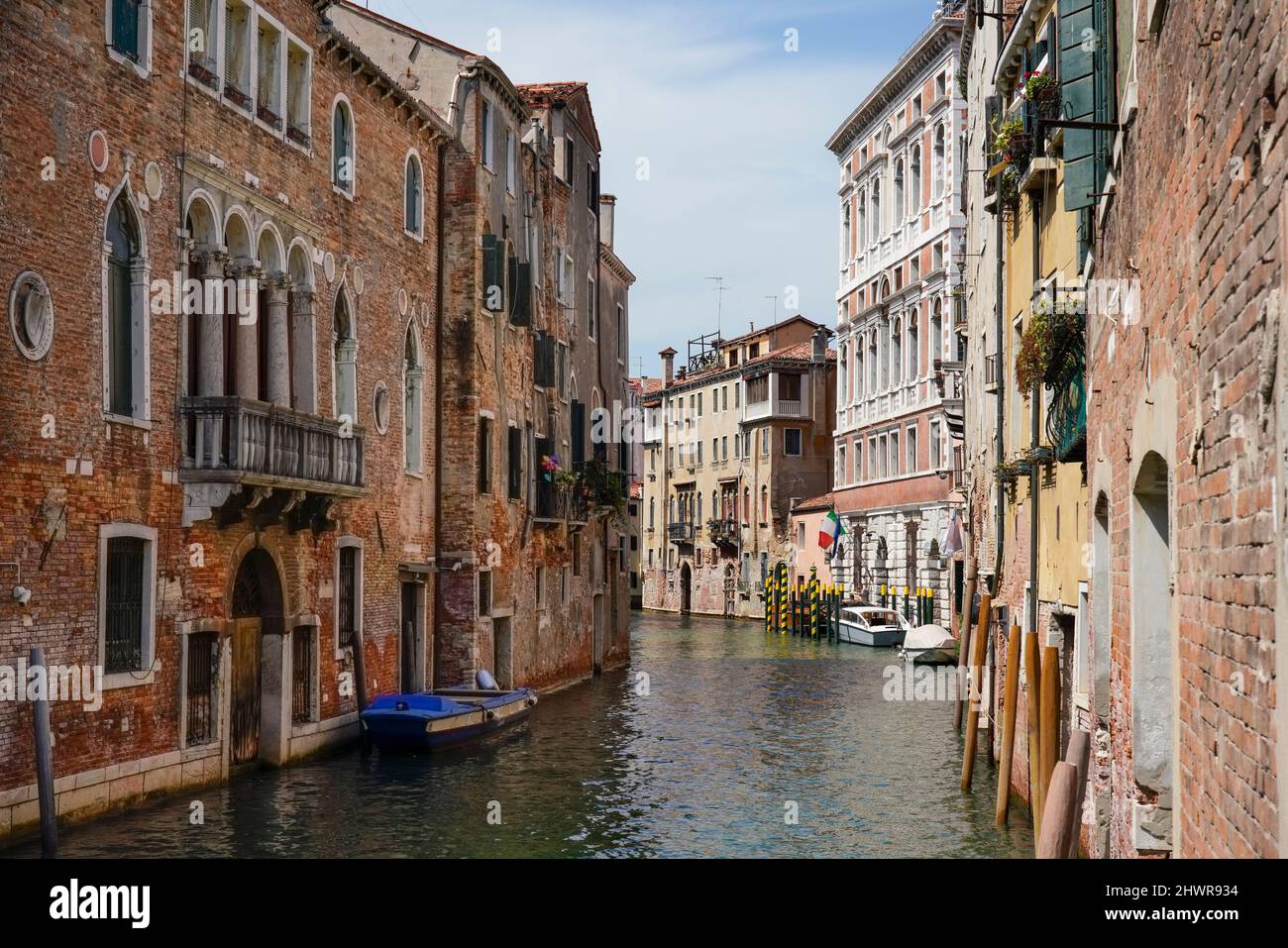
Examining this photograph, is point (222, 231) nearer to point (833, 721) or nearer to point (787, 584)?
point (833, 721)

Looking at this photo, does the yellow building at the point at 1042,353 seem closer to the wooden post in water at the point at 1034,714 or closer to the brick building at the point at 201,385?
the wooden post in water at the point at 1034,714

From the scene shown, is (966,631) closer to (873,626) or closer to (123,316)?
(123,316)

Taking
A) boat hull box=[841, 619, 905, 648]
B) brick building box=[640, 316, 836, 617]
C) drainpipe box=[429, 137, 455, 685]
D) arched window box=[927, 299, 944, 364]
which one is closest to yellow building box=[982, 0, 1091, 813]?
drainpipe box=[429, 137, 455, 685]

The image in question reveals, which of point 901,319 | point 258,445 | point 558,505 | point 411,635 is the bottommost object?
point 411,635

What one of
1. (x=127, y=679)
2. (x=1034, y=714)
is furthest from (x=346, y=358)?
(x=1034, y=714)

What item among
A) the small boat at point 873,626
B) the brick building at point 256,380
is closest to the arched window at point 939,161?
the small boat at point 873,626

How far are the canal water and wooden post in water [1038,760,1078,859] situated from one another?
5264 millimetres

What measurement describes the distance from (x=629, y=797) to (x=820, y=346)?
4187cm

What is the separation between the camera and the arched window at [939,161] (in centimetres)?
4012

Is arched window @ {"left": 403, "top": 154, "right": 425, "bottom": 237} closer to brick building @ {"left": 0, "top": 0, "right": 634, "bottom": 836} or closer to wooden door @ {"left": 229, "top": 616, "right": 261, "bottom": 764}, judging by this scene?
brick building @ {"left": 0, "top": 0, "right": 634, "bottom": 836}

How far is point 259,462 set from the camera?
14.9m
